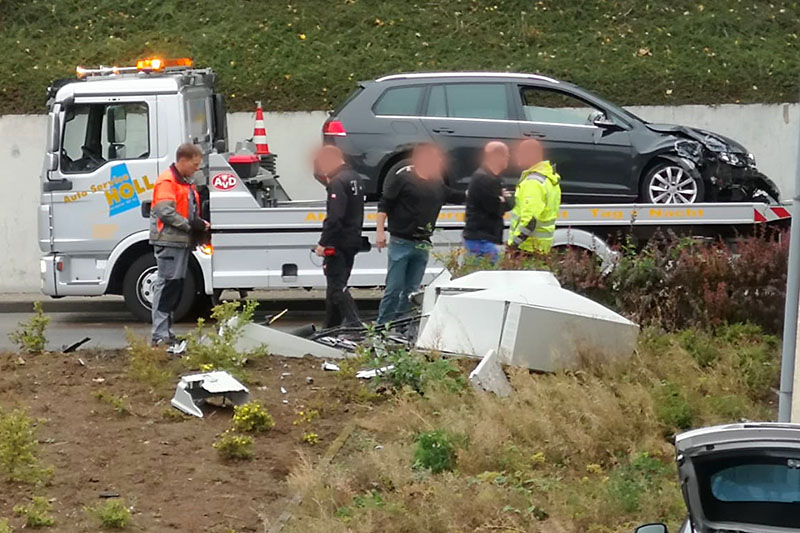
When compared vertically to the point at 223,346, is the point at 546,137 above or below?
above

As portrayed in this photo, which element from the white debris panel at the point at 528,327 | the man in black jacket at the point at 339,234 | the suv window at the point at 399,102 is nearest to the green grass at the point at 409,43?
the suv window at the point at 399,102

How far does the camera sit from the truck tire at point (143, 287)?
43.7ft

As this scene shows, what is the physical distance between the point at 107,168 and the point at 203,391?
6037mm

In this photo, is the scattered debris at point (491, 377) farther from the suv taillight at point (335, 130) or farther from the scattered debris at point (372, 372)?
the suv taillight at point (335, 130)

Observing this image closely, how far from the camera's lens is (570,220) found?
1262 cm

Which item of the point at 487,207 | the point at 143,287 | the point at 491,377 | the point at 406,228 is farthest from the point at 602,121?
the point at 491,377

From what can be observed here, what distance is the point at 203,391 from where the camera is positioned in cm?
A: 770

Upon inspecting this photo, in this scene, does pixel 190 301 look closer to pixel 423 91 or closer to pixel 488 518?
pixel 423 91

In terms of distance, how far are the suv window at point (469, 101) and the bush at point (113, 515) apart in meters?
8.13

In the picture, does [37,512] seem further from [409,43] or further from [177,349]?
[409,43]

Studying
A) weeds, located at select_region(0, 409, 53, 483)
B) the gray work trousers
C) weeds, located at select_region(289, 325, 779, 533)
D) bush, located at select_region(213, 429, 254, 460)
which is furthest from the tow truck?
weeds, located at select_region(0, 409, 53, 483)

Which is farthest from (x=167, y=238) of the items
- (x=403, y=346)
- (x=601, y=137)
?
(x=601, y=137)

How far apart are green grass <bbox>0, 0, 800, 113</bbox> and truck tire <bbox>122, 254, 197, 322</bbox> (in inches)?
231

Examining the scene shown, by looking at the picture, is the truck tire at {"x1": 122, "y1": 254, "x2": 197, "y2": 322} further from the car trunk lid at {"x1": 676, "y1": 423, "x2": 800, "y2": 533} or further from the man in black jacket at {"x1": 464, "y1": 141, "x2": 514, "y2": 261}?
the car trunk lid at {"x1": 676, "y1": 423, "x2": 800, "y2": 533}
